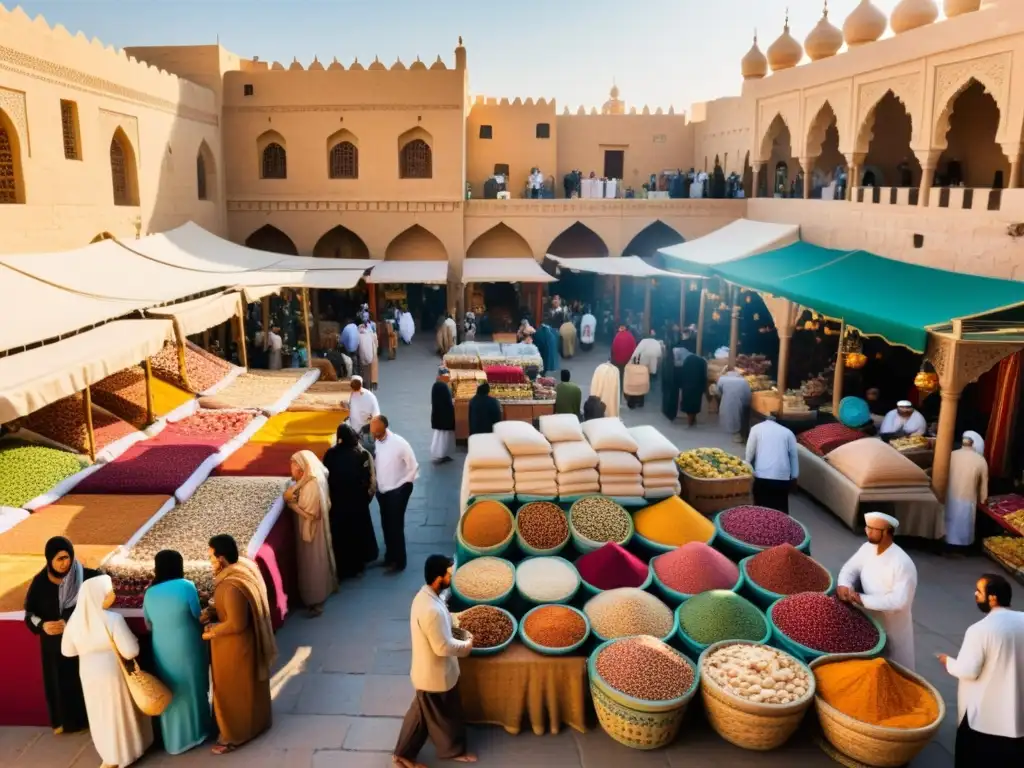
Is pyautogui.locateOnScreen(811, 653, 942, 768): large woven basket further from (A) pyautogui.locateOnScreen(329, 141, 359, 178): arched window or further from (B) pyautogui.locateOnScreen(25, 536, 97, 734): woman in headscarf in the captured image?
(A) pyautogui.locateOnScreen(329, 141, 359, 178): arched window

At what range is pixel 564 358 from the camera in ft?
58.1

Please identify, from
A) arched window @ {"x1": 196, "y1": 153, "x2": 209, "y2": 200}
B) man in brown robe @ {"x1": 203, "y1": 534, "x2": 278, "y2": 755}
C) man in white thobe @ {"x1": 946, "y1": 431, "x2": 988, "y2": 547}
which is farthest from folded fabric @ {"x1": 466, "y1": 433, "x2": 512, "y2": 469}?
arched window @ {"x1": 196, "y1": 153, "x2": 209, "y2": 200}

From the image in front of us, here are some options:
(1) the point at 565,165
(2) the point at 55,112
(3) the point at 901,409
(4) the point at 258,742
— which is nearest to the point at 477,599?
(4) the point at 258,742

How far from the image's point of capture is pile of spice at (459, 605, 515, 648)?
507 centimetres

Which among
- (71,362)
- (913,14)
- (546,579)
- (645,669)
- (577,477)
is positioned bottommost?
(645,669)

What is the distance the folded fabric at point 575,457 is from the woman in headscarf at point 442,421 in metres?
3.33

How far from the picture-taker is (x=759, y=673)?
4754mm

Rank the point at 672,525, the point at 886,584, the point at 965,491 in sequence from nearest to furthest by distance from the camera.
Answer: the point at 886,584 < the point at 672,525 < the point at 965,491

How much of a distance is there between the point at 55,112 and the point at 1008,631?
13.3 metres

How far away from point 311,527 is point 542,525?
5.91 ft

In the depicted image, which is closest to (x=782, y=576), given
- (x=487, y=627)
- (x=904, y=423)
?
(x=487, y=627)

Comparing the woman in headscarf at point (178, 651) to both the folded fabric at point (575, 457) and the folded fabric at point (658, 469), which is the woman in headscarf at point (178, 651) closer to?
the folded fabric at point (575, 457)

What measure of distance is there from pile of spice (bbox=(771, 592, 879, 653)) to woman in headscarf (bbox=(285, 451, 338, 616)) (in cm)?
340

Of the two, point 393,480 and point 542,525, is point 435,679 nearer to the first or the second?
point 542,525
